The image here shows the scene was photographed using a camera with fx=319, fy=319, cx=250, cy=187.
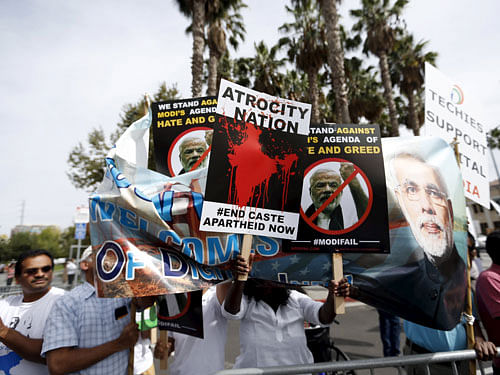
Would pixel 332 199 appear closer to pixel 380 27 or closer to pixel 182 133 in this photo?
pixel 182 133

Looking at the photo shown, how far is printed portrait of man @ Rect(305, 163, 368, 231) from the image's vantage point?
2.14m

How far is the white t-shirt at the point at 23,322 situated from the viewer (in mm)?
2398

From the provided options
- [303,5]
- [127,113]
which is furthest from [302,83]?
[127,113]

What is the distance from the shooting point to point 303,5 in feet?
44.9

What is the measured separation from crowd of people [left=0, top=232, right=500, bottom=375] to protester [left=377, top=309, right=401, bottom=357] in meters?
1.86

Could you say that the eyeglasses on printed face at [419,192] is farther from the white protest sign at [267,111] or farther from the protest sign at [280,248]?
the white protest sign at [267,111]

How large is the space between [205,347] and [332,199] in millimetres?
1475

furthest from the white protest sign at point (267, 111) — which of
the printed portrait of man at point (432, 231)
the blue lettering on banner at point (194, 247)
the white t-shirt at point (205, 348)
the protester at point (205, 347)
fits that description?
the white t-shirt at point (205, 348)

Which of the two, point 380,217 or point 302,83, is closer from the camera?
point 380,217

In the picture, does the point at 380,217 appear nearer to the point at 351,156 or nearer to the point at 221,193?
the point at 351,156

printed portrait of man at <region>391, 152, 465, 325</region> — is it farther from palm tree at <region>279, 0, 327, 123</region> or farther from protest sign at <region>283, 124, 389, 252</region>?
palm tree at <region>279, 0, 327, 123</region>

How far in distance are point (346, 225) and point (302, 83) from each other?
16.3 m

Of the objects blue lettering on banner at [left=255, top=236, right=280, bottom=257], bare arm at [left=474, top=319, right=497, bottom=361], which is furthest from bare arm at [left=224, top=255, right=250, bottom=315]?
bare arm at [left=474, top=319, right=497, bottom=361]

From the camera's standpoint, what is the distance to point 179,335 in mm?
2555
